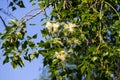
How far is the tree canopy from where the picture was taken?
11.1 feet

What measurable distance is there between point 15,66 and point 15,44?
0.22 m

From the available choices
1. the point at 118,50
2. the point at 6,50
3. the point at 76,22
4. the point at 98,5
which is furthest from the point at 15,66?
the point at 98,5

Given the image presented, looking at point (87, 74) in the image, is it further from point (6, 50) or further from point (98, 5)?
point (98, 5)

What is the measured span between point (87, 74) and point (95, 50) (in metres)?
0.25

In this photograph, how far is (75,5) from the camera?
14.4 ft

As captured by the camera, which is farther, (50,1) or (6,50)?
(50,1)

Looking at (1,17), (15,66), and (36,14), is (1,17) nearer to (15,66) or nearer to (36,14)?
(36,14)

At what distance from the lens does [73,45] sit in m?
3.56

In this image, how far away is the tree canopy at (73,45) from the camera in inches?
133

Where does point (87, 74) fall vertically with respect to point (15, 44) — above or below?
below

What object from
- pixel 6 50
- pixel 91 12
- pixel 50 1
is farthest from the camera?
pixel 50 1

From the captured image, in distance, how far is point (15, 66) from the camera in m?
3.65

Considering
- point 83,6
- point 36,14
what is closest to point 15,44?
point 36,14

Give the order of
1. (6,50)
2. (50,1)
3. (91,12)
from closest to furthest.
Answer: (6,50)
(91,12)
(50,1)
